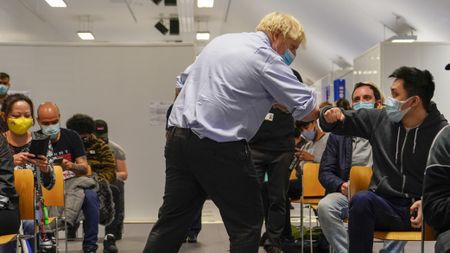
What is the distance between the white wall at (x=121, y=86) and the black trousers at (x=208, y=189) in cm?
516

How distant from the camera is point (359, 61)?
9.93 metres

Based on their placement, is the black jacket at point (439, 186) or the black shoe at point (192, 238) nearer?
the black jacket at point (439, 186)

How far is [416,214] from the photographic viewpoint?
3457 mm

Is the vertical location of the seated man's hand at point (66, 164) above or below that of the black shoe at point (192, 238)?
above

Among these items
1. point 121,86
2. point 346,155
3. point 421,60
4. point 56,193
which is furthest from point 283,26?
point 421,60

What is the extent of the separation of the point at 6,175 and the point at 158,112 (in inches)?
181

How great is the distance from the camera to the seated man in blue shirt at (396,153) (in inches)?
138

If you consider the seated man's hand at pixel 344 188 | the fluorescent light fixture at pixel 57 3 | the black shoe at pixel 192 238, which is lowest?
the black shoe at pixel 192 238

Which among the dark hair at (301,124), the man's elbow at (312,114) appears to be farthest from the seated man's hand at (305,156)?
the man's elbow at (312,114)

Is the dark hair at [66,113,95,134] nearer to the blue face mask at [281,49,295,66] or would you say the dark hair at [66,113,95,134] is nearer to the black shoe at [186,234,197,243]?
the black shoe at [186,234,197,243]

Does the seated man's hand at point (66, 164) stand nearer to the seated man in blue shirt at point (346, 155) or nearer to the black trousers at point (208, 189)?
the seated man in blue shirt at point (346, 155)

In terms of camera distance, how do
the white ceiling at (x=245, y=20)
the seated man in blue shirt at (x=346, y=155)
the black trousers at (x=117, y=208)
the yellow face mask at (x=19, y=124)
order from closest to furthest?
the seated man in blue shirt at (x=346, y=155), the yellow face mask at (x=19, y=124), the black trousers at (x=117, y=208), the white ceiling at (x=245, y=20)

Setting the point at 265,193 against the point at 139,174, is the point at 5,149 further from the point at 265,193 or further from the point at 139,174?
the point at 139,174

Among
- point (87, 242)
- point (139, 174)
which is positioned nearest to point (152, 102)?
point (139, 174)
